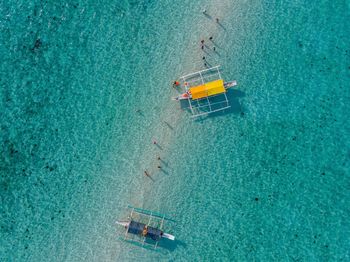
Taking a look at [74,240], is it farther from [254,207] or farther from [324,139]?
[324,139]

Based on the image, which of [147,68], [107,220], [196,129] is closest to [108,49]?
[147,68]

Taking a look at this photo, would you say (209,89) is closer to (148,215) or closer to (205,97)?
(205,97)

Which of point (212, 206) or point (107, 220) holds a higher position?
point (212, 206)

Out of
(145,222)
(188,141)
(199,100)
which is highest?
(199,100)

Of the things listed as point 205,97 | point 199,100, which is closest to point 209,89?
point 205,97

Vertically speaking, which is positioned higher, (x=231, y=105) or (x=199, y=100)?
(x=231, y=105)

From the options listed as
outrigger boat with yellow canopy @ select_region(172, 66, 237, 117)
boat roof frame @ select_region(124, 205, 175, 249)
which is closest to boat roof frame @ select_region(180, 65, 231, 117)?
outrigger boat with yellow canopy @ select_region(172, 66, 237, 117)
